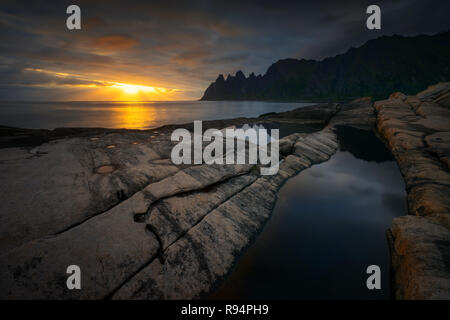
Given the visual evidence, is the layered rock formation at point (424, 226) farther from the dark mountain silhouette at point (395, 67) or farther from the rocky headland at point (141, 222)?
the dark mountain silhouette at point (395, 67)

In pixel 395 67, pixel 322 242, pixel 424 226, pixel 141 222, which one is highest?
pixel 395 67

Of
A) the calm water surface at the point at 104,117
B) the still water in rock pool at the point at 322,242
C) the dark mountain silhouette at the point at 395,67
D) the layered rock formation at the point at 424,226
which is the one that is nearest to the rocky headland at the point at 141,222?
the layered rock formation at the point at 424,226

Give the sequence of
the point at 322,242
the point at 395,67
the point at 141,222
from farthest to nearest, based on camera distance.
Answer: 1. the point at 395,67
2. the point at 322,242
3. the point at 141,222

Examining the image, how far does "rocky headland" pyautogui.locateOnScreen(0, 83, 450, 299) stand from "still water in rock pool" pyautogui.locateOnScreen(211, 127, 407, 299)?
0.56 metres

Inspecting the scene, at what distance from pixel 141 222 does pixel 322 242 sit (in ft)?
22.9

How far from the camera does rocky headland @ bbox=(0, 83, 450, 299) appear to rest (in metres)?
4.39

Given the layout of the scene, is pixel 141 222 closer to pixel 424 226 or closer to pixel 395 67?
pixel 424 226

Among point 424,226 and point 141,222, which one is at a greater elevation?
point 141,222

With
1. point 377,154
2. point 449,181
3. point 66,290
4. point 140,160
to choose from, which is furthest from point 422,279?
point 377,154

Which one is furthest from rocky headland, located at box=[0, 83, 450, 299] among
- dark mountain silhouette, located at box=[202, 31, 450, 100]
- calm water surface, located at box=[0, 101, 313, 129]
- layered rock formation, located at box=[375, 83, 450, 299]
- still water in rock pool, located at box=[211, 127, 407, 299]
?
dark mountain silhouette, located at box=[202, 31, 450, 100]

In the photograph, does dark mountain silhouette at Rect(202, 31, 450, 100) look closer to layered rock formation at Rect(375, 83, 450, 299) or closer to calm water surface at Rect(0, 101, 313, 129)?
calm water surface at Rect(0, 101, 313, 129)

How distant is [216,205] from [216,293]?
3166 mm

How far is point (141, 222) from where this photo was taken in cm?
A: 591

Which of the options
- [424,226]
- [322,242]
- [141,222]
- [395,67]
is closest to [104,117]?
[141,222]
